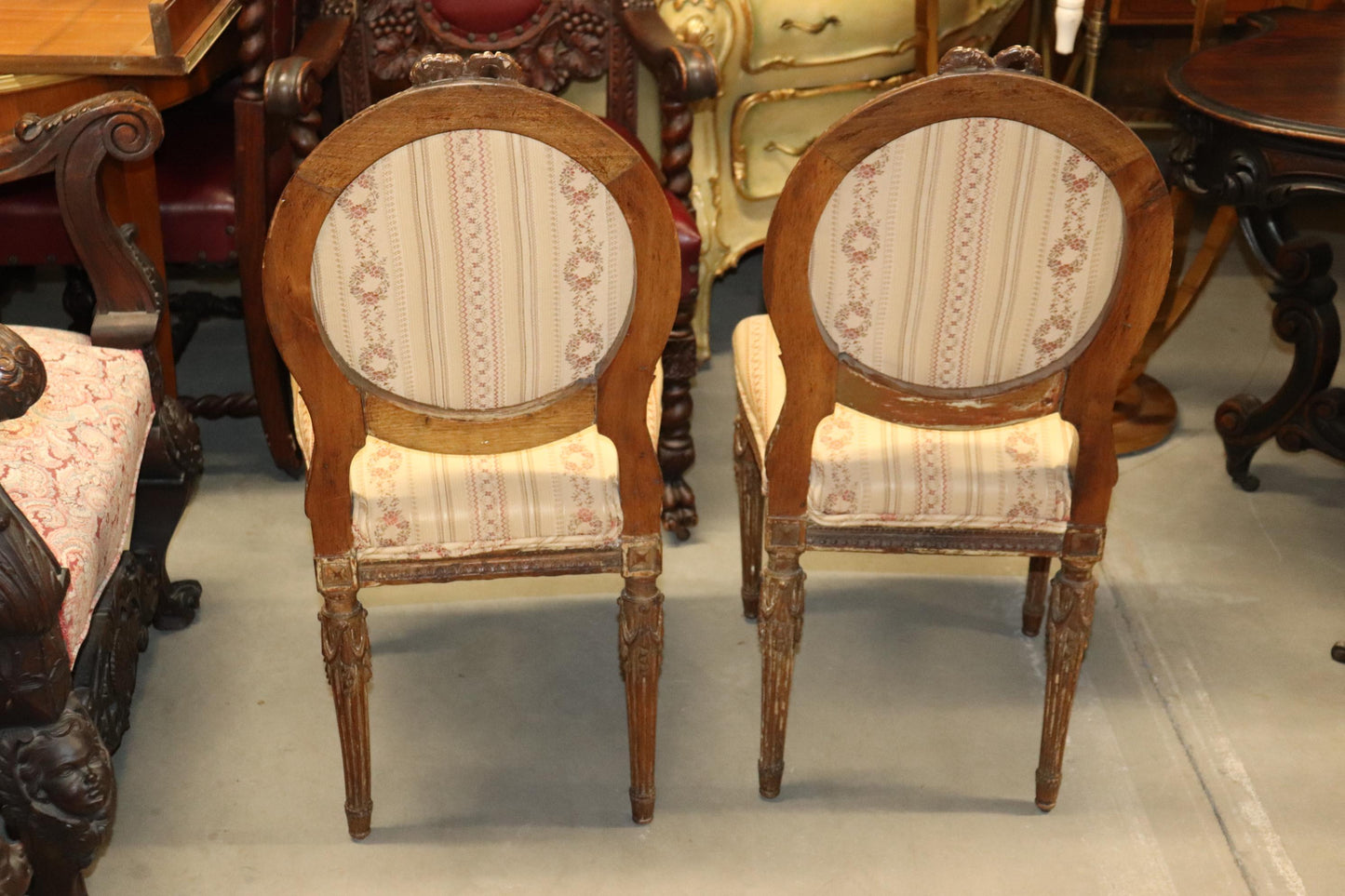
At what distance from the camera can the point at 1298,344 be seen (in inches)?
112

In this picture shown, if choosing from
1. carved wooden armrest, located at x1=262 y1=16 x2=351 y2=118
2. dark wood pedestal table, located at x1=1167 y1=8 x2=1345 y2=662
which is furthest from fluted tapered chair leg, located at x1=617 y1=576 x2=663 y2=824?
dark wood pedestal table, located at x1=1167 y1=8 x2=1345 y2=662

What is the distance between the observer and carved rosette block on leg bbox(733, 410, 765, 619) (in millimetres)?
Answer: 2299

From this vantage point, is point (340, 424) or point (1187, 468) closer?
point (340, 424)

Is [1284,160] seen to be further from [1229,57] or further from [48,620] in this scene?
[48,620]

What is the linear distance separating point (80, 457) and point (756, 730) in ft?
3.61

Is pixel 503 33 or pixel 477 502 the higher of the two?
pixel 503 33

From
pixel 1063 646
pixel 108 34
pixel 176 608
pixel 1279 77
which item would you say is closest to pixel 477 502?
pixel 1063 646

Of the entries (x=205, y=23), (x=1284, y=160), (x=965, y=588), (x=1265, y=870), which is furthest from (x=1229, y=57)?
(x=205, y=23)


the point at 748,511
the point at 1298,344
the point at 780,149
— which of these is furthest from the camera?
the point at 780,149

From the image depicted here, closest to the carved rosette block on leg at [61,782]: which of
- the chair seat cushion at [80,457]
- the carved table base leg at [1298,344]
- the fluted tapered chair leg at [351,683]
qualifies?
the chair seat cushion at [80,457]

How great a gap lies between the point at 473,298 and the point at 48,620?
0.60m

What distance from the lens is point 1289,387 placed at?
2873 millimetres

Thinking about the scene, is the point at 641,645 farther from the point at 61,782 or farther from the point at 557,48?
the point at 557,48

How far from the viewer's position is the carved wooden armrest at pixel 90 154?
1981 millimetres
